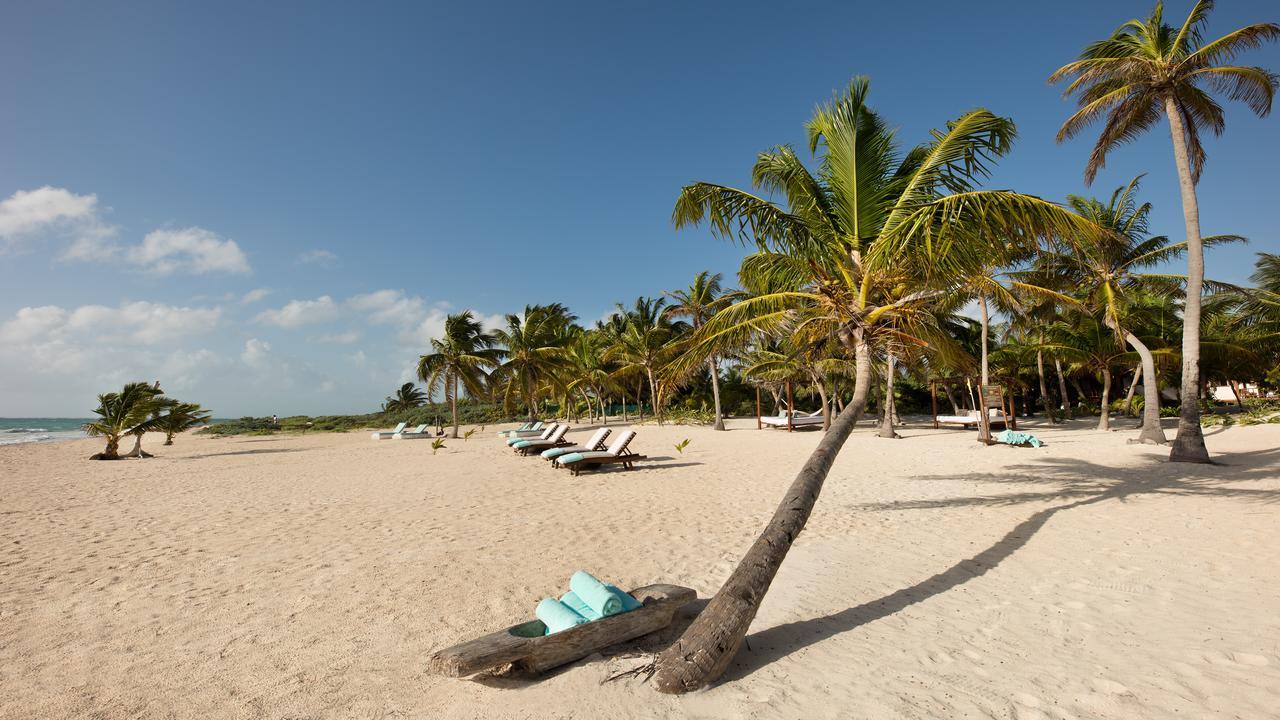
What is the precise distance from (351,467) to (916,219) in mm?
14886

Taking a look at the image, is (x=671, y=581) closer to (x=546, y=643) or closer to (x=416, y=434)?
(x=546, y=643)

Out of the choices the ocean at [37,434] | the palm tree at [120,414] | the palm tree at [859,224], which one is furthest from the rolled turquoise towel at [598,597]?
the ocean at [37,434]

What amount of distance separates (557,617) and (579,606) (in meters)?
0.27

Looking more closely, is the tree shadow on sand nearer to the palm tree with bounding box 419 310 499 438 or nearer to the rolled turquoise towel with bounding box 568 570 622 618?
the rolled turquoise towel with bounding box 568 570 622 618

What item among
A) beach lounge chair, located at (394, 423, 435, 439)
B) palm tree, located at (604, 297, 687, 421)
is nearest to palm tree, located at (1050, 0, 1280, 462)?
palm tree, located at (604, 297, 687, 421)

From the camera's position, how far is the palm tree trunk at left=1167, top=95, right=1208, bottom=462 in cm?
1077

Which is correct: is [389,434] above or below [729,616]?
below

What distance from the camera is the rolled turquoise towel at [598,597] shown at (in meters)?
3.50

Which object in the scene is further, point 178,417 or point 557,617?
point 178,417

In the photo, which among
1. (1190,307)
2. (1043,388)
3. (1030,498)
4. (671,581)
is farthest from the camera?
(1043,388)

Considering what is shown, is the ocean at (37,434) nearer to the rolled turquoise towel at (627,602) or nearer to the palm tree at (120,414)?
the palm tree at (120,414)

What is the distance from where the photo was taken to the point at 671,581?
508 cm

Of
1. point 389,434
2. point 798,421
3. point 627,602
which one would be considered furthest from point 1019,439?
point 389,434

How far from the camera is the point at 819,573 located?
205 inches
